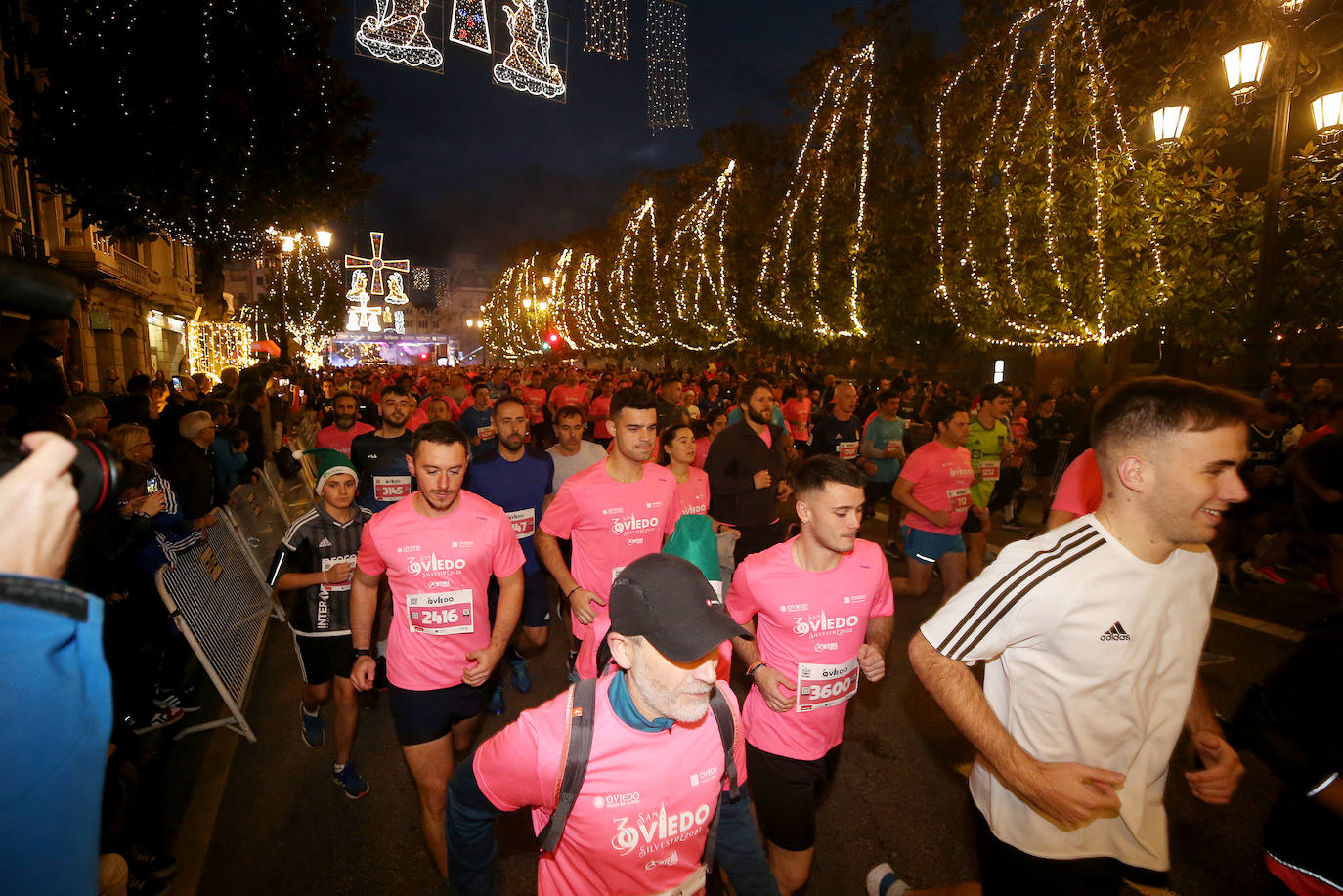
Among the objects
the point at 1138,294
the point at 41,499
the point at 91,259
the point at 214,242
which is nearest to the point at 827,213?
the point at 1138,294

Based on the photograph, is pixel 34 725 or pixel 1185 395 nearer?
pixel 34 725

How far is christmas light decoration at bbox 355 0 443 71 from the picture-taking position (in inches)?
349

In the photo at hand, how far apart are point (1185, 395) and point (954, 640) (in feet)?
3.42

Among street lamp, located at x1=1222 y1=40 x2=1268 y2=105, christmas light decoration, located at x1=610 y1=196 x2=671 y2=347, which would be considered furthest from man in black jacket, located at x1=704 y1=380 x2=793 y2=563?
christmas light decoration, located at x1=610 y1=196 x2=671 y2=347

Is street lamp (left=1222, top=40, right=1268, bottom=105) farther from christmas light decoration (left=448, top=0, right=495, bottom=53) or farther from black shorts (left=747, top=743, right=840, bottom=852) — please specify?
christmas light decoration (left=448, top=0, right=495, bottom=53)

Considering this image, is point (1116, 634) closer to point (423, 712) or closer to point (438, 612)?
point (438, 612)

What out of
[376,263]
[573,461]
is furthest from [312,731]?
[376,263]

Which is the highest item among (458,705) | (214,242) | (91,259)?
(91,259)

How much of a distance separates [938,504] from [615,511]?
2878 millimetres

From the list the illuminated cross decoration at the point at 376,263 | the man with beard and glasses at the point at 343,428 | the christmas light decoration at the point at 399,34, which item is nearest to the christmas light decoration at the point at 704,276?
the christmas light decoration at the point at 399,34

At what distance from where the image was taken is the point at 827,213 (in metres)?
18.9

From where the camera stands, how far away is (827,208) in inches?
747

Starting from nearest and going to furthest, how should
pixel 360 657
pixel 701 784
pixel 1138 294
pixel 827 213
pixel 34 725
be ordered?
pixel 34 725, pixel 701 784, pixel 360 657, pixel 1138 294, pixel 827 213

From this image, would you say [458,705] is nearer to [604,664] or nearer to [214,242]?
[604,664]
